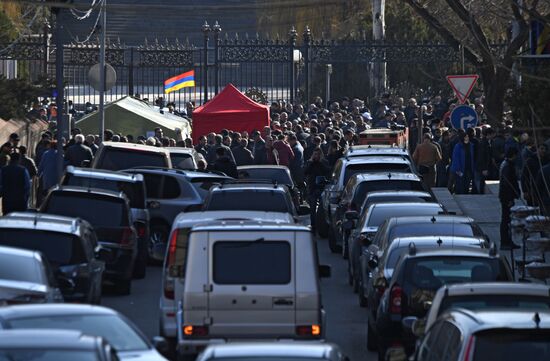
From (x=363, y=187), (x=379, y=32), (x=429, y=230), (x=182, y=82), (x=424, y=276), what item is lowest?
(x=424, y=276)

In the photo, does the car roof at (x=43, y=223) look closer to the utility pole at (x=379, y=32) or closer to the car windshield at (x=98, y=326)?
the car windshield at (x=98, y=326)

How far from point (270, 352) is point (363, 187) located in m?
15.4

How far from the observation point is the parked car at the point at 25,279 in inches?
568

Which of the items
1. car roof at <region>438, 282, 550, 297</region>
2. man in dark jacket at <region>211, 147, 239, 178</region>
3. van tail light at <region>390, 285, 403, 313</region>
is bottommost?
van tail light at <region>390, 285, 403, 313</region>

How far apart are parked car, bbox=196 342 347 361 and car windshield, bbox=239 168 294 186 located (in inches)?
757

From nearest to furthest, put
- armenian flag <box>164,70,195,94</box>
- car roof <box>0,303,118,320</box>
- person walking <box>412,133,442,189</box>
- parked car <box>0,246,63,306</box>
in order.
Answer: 1. car roof <box>0,303,118,320</box>
2. parked car <box>0,246,63,306</box>
3. person walking <box>412,133,442,189</box>
4. armenian flag <box>164,70,195,94</box>

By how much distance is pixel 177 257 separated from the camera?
15578mm

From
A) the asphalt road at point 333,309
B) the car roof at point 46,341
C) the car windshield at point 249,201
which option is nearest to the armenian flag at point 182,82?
the asphalt road at point 333,309

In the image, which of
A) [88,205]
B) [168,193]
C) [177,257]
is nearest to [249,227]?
[177,257]

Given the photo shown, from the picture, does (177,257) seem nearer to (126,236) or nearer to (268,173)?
(126,236)

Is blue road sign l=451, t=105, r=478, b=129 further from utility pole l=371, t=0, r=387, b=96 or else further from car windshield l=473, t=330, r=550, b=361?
utility pole l=371, t=0, r=387, b=96

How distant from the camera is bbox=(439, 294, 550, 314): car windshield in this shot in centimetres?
1195

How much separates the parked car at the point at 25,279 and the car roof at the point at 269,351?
506 cm

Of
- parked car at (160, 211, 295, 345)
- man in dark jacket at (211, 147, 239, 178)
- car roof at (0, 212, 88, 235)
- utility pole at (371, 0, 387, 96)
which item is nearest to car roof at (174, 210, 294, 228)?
parked car at (160, 211, 295, 345)
